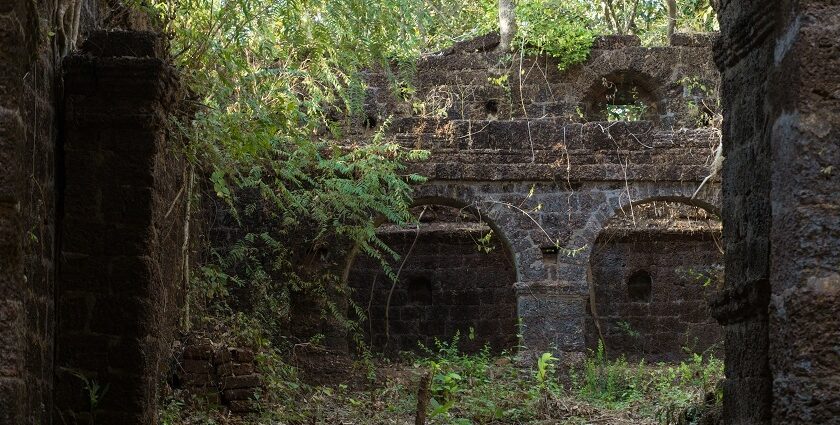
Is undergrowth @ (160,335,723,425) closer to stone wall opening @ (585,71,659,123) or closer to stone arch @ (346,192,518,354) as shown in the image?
stone arch @ (346,192,518,354)

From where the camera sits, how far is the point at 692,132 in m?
12.1

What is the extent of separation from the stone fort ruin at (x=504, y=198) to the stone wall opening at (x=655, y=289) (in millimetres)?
3915

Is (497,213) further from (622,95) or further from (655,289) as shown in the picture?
(622,95)

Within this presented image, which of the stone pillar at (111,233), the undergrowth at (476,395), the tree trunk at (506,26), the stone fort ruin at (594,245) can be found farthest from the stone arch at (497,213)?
the stone pillar at (111,233)

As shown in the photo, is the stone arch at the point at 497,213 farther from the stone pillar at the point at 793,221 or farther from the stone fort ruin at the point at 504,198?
the stone pillar at the point at 793,221

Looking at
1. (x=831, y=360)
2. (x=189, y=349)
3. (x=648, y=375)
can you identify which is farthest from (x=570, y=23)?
(x=831, y=360)

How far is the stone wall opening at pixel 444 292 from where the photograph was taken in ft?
52.5

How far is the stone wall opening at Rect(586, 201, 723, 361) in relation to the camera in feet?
51.9

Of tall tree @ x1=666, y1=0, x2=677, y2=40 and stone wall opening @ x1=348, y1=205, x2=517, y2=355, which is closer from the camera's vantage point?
stone wall opening @ x1=348, y1=205, x2=517, y2=355

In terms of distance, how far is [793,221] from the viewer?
369 cm

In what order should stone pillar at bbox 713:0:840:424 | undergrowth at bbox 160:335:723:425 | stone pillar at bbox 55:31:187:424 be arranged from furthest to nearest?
undergrowth at bbox 160:335:723:425
stone pillar at bbox 55:31:187:424
stone pillar at bbox 713:0:840:424

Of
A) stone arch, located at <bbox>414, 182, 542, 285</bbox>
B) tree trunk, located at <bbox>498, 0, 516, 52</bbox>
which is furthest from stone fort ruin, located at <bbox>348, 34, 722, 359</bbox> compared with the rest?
stone arch, located at <bbox>414, 182, 542, 285</bbox>

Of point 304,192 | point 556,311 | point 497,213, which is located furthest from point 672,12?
point 304,192

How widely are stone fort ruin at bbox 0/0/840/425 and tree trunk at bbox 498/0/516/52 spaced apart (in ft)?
13.6
